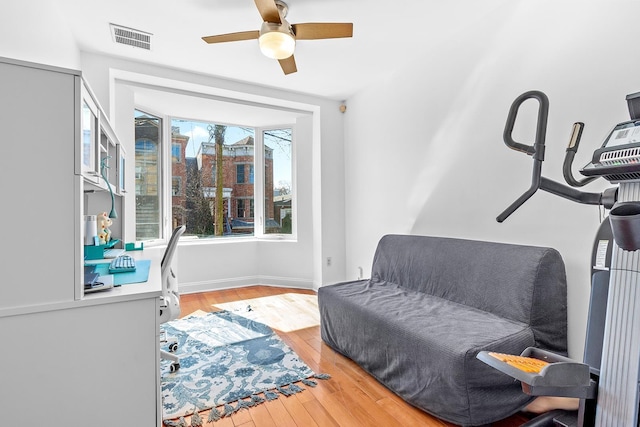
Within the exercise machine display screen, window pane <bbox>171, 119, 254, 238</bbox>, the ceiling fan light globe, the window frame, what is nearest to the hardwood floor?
the exercise machine display screen

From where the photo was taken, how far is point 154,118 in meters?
4.11

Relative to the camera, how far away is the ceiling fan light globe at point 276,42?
2.03 m

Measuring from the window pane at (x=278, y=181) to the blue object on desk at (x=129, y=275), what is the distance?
2.79 meters

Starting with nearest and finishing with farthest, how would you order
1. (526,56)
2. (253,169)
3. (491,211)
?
(526,56)
(491,211)
(253,169)

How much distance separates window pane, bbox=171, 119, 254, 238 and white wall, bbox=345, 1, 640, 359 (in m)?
2.11

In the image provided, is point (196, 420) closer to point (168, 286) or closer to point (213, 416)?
point (213, 416)

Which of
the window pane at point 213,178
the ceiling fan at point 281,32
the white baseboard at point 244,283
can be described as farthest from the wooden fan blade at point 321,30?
the white baseboard at point 244,283

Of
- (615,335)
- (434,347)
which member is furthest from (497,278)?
(615,335)

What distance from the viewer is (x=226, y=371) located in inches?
84.2

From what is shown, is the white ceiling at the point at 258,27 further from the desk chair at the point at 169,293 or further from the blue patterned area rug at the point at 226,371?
the blue patterned area rug at the point at 226,371

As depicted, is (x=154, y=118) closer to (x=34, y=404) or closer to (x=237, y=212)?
(x=237, y=212)

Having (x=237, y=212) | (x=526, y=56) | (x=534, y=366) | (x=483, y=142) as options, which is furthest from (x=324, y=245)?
(x=534, y=366)

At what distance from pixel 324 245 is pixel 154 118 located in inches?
112

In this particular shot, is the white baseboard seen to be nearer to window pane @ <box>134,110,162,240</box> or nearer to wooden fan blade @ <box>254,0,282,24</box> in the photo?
window pane @ <box>134,110,162,240</box>
